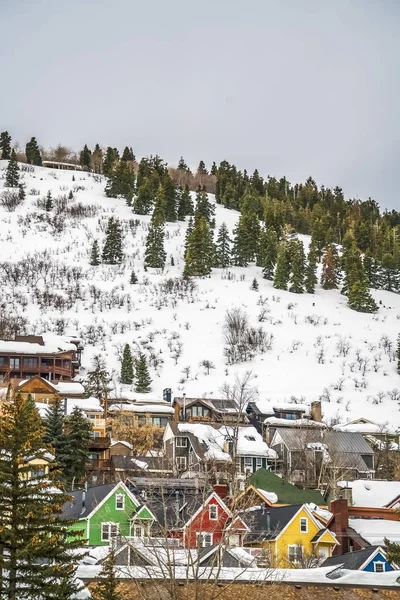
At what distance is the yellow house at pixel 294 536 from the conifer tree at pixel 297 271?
8263cm

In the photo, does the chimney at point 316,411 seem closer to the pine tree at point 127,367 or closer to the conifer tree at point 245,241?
the pine tree at point 127,367

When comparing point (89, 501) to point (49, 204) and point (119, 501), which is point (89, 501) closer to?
point (119, 501)

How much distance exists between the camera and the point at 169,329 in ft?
373

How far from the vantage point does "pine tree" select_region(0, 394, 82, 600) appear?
23.0 metres

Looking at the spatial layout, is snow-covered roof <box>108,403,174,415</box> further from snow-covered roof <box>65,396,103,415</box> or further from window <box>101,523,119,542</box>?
window <box>101,523,119,542</box>

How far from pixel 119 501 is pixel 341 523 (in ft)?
39.3

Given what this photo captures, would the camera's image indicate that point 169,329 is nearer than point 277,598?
No

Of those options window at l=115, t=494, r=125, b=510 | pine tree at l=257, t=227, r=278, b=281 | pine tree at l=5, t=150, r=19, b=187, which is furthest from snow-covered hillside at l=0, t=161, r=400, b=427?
window at l=115, t=494, r=125, b=510

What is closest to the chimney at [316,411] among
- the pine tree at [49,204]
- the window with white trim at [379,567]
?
the window with white trim at [379,567]

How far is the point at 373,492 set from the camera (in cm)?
5875

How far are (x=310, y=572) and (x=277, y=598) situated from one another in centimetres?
277

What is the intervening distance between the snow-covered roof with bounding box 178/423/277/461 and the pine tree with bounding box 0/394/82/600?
143ft

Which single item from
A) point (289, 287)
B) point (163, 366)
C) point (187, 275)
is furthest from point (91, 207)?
point (163, 366)

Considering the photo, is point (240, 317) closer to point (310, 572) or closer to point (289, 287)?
point (289, 287)
